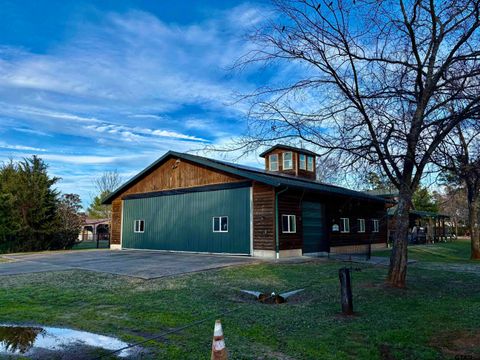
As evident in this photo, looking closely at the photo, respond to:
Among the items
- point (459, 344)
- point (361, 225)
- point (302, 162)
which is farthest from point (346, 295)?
point (361, 225)

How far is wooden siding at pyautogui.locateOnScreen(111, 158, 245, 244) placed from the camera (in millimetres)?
19188

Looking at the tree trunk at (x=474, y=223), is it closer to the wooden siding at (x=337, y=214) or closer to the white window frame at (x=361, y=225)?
the wooden siding at (x=337, y=214)

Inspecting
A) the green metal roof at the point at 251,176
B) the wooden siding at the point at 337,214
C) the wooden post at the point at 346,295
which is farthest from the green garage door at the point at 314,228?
the wooden post at the point at 346,295

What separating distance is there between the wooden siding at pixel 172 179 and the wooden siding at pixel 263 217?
4.48 ft

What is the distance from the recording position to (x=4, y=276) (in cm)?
1128

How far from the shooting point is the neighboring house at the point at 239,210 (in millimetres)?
16859

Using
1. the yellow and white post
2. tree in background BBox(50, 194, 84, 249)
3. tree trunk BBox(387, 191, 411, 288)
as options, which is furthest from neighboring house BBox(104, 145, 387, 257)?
the yellow and white post

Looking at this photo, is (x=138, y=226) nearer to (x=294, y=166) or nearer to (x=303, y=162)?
(x=294, y=166)

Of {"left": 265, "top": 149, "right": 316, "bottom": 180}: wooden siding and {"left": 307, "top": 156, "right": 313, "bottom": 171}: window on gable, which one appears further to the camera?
{"left": 307, "top": 156, "right": 313, "bottom": 171}: window on gable

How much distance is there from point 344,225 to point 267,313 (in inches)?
651

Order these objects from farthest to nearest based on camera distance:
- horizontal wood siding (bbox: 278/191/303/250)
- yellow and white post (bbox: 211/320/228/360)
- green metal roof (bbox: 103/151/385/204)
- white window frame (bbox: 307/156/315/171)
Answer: white window frame (bbox: 307/156/315/171) → horizontal wood siding (bbox: 278/191/303/250) → green metal roof (bbox: 103/151/385/204) → yellow and white post (bbox: 211/320/228/360)

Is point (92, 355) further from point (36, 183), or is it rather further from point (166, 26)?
point (36, 183)

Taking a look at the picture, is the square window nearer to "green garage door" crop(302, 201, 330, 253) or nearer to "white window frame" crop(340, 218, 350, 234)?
"green garage door" crop(302, 201, 330, 253)

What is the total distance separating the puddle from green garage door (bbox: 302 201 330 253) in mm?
13988
